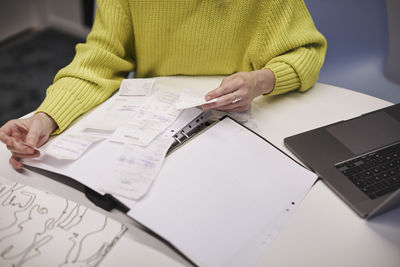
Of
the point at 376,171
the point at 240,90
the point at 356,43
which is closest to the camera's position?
the point at 376,171

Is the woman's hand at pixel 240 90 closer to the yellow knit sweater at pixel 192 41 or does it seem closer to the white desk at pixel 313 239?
the yellow knit sweater at pixel 192 41

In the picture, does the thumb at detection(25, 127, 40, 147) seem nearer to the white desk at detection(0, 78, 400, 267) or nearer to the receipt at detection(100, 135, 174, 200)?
the white desk at detection(0, 78, 400, 267)

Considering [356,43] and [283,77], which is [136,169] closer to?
[283,77]

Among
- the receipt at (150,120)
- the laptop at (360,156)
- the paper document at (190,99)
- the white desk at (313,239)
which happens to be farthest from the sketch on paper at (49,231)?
the laptop at (360,156)

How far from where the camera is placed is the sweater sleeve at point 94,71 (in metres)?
0.74

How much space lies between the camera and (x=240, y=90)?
76cm

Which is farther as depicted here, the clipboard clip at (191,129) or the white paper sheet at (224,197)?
the clipboard clip at (191,129)

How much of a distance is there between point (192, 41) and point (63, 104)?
1.23 feet

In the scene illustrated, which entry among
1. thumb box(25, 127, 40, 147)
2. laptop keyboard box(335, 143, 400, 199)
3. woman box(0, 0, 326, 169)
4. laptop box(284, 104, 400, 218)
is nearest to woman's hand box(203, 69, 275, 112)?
woman box(0, 0, 326, 169)

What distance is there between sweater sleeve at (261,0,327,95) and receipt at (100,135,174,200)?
349 millimetres

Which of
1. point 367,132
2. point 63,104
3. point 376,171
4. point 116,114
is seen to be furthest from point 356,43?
point 63,104

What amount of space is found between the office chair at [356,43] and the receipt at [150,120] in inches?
22.9

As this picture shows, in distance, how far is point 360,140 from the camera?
2.37 ft

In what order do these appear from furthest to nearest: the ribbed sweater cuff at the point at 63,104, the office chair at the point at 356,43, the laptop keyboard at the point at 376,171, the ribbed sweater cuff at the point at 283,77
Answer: the office chair at the point at 356,43 < the ribbed sweater cuff at the point at 283,77 < the ribbed sweater cuff at the point at 63,104 < the laptop keyboard at the point at 376,171
